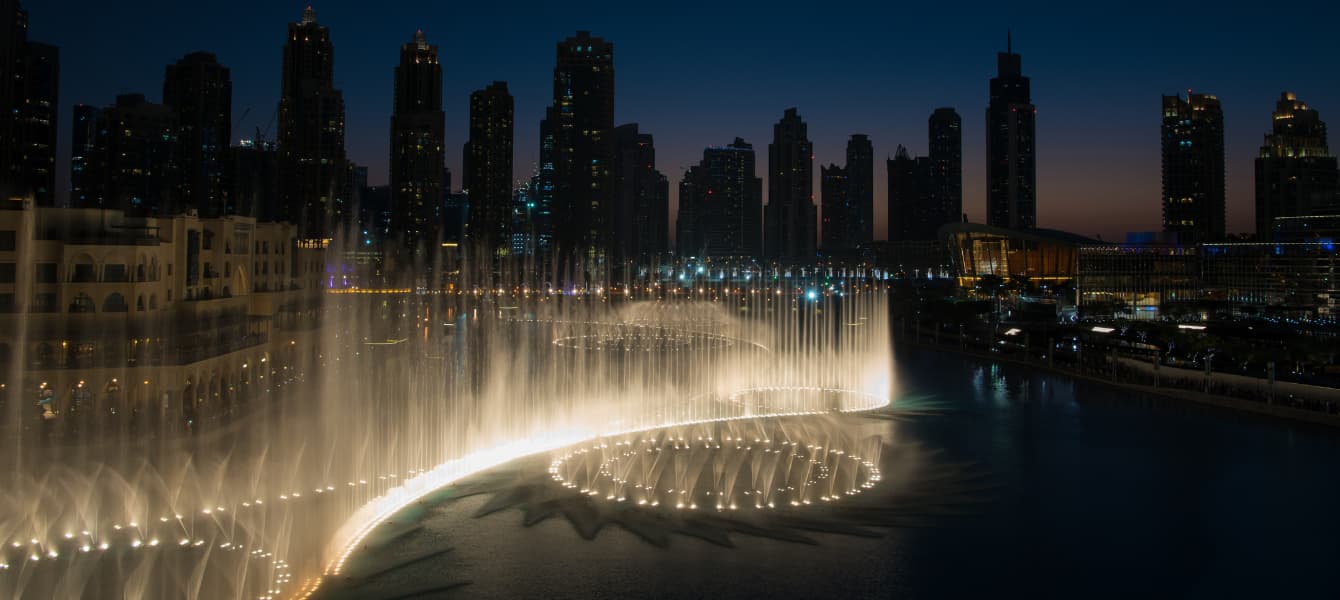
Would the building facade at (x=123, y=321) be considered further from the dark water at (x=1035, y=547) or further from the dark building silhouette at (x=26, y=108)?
the dark building silhouette at (x=26, y=108)

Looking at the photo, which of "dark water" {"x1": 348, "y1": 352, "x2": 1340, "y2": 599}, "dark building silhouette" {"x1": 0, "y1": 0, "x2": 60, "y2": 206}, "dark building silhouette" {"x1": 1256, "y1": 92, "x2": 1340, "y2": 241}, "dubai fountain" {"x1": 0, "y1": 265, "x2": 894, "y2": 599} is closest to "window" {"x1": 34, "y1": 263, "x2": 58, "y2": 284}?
"dubai fountain" {"x1": 0, "y1": 265, "x2": 894, "y2": 599}

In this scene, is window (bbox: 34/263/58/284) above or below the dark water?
above

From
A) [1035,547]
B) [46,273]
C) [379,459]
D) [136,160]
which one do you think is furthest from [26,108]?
[1035,547]

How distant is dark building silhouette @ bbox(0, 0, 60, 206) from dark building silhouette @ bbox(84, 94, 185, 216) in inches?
326

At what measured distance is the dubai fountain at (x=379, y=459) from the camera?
14367 millimetres

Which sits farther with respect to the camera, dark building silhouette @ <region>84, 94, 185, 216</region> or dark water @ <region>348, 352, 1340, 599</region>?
dark building silhouette @ <region>84, 94, 185, 216</region>

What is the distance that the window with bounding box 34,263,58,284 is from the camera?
2689 cm

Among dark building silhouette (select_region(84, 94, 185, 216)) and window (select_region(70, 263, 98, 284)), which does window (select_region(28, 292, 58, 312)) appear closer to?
window (select_region(70, 263, 98, 284))

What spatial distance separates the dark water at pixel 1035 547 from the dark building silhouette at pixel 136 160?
85.6 m

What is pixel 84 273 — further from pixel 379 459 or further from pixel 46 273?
pixel 379 459

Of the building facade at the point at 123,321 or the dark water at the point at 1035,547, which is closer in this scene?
the dark water at the point at 1035,547

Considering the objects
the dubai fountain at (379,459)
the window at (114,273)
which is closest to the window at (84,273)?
the window at (114,273)

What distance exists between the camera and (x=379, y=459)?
2105cm

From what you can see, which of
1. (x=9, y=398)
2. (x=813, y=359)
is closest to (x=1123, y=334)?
(x=813, y=359)
